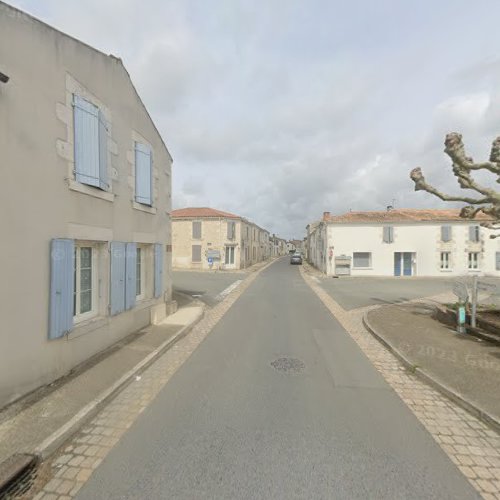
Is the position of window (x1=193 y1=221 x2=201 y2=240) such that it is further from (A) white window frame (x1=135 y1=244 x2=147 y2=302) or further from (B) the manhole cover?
(B) the manhole cover

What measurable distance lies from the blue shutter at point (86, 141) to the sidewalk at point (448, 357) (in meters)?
6.72

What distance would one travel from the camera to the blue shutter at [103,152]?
569cm

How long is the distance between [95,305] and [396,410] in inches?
218

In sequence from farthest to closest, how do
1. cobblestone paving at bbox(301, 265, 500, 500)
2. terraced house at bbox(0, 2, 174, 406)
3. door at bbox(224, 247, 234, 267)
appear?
door at bbox(224, 247, 234, 267)
terraced house at bbox(0, 2, 174, 406)
cobblestone paving at bbox(301, 265, 500, 500)

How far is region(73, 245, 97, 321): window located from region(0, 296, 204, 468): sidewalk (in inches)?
36.6

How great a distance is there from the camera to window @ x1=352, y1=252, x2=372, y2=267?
25922 millimetres

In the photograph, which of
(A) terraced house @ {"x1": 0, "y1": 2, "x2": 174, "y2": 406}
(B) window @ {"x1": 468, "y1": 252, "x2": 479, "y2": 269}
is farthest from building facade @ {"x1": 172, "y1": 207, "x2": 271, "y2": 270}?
(A) terraced house @ {"x1": 0, "y1": 2, "x2": 174, "y2": 406}

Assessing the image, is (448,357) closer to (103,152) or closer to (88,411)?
(88,411)

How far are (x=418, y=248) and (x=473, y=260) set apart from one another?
4.82 m

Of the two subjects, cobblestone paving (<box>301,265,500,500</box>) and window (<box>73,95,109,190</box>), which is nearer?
cobblestone paving (<box>301,265,500,500</box>)

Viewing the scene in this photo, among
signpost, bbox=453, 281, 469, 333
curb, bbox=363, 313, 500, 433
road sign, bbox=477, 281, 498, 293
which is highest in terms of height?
road sign, bbox=477, 281, 498, 293

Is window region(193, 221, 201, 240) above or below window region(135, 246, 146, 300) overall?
above

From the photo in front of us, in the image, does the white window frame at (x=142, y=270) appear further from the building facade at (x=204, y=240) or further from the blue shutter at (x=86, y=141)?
the building facade at (x=204, y=240)

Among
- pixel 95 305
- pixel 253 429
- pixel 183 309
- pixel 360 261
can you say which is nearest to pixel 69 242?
pixel 95 305
